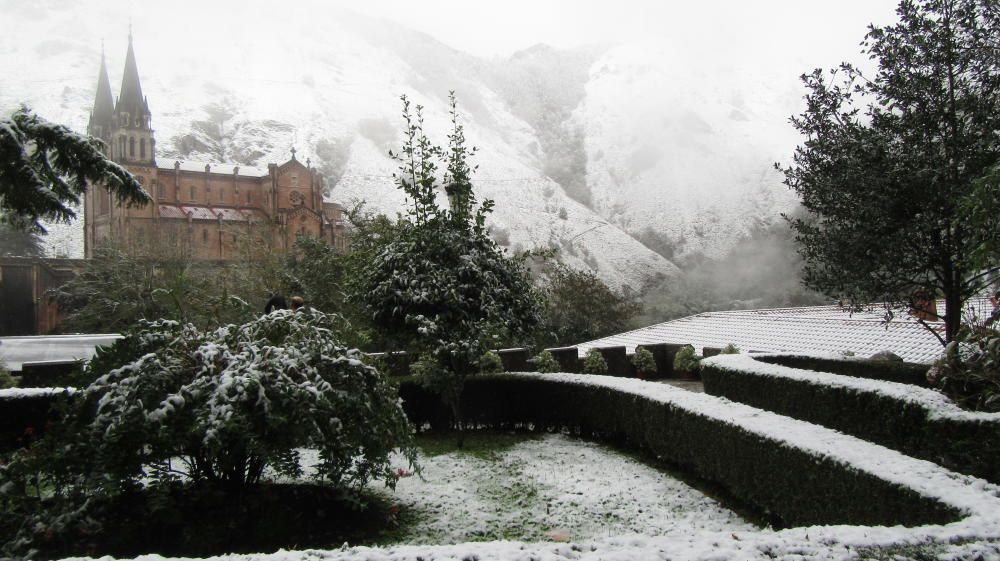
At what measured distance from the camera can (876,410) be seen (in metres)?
6.30

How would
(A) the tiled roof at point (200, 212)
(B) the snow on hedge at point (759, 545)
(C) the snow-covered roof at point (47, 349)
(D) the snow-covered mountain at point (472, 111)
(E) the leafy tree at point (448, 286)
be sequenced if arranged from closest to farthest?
(B) the snow on hedge at point (759, 545)
(E) the leafy tree at point (448, 286)
(C) the snow-covered roof at point (47, 349)
(A) the tiled roof at point (200, 212)
(D) the snow-covered mountain at point (472, 111)

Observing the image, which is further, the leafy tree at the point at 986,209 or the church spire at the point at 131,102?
the church spire at the point at 131,102

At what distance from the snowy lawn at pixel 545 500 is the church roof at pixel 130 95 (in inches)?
2248

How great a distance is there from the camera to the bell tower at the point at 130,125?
5412 cm

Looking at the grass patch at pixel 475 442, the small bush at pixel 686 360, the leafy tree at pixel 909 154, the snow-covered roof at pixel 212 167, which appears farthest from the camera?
the snow-covered roof at pixel 212 167

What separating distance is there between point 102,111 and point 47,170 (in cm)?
5923

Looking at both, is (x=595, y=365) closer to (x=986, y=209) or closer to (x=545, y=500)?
(x=545, y=500)

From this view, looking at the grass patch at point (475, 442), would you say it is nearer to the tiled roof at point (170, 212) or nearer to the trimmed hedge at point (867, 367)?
the trimmed hedge at point (867, 367)

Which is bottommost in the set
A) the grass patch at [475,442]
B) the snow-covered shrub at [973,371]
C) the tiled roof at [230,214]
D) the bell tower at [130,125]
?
the grass patch at [475,442]

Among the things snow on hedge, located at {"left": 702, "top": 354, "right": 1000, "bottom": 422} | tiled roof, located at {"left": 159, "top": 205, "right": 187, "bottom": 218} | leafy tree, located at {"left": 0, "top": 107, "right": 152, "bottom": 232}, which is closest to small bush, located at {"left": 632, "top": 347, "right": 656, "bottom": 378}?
snow on hedge, located at {"left": 702, "top": 354, "right": 1000, "bottom": 422}

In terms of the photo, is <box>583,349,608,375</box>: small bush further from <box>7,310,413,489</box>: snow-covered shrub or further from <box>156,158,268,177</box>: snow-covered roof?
<box>156,158,268,177</box>: snow-covered roof

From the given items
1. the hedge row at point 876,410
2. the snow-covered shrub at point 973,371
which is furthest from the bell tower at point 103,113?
the snow-covered shrub at point 973,371

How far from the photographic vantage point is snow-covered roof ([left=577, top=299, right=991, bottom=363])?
14.3 metres

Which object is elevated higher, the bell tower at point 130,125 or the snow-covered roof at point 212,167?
the bell tower at point 130,125
